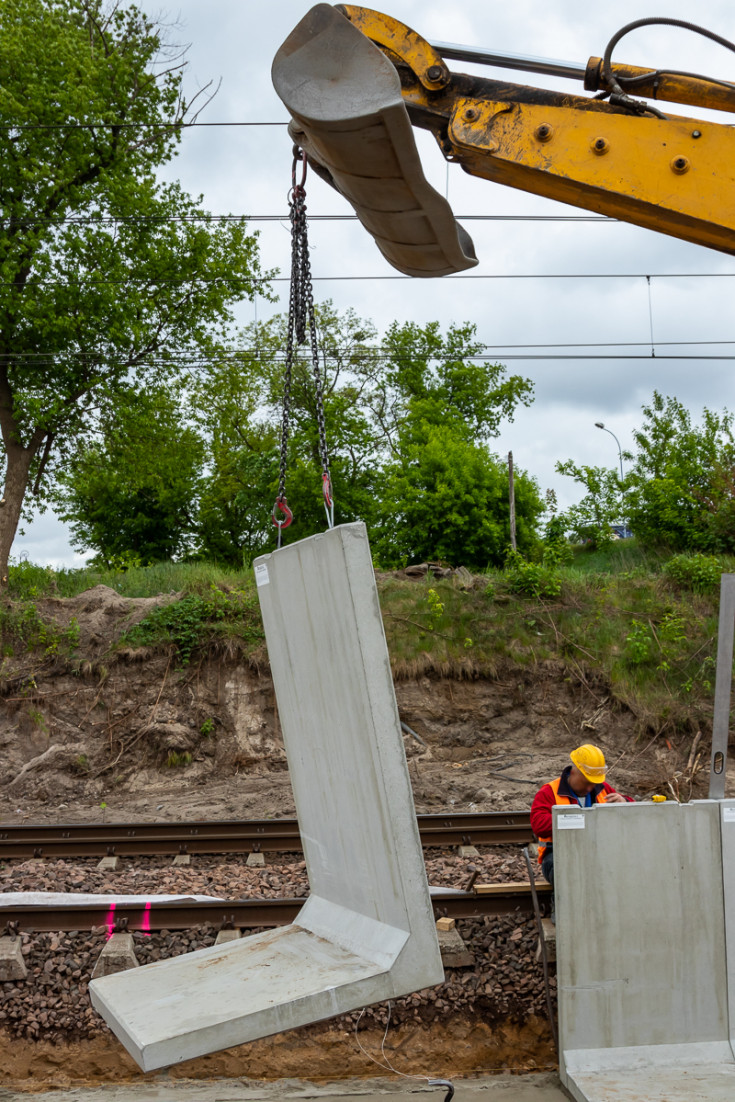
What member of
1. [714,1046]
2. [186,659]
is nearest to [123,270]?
[186,659]

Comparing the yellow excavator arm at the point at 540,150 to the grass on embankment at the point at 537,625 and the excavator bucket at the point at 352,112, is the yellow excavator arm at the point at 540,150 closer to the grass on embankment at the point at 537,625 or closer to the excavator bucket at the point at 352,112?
the excavator bucket at the point at 352,112

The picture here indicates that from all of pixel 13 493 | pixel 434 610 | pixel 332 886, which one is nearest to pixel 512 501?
pixel 434 610

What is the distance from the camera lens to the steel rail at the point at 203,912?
6117 millimetres

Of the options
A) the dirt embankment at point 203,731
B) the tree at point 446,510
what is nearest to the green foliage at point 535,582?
the dirt embankment at point 203,731

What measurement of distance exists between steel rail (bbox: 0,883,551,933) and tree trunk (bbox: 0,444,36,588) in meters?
13.0

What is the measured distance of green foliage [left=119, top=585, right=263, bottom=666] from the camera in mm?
14719

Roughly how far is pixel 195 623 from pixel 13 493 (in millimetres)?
6424

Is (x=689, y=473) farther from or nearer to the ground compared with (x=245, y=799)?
farther from the ground

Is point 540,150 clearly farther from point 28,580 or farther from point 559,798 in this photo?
point 28,580

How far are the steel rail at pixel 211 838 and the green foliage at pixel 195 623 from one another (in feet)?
18.5

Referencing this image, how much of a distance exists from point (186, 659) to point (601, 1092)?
35.8 feet

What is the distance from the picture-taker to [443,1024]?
5566mm

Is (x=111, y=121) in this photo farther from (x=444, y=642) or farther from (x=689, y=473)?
(x=689, y=473)

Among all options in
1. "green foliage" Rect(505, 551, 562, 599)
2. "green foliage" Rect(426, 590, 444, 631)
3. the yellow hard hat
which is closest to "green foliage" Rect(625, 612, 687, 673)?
"green foliage" Rect(505, 551, 562, 599)
